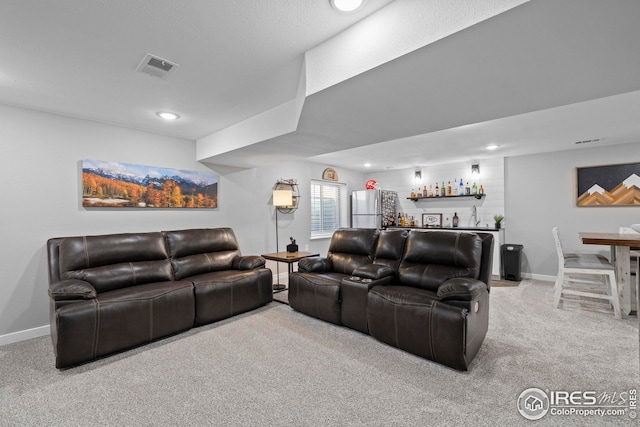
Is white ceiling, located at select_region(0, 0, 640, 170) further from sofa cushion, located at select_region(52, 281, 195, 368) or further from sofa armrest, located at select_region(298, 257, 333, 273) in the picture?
sofa cushion, located at select_region(52, 281, 195, 368)

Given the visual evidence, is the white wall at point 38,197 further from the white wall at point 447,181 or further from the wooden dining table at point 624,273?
the wooden dining table at point 624,273

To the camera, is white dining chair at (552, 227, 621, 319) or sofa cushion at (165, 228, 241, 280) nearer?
white dining chair at (552, 227, 621, 319)

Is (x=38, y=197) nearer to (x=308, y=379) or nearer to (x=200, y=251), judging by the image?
(x=200, y=251)

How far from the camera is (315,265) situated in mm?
3637

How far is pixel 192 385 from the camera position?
208 centimetres

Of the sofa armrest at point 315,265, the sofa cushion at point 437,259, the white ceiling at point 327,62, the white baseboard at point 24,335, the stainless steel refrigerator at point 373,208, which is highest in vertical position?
the white ceiling at point 327,62

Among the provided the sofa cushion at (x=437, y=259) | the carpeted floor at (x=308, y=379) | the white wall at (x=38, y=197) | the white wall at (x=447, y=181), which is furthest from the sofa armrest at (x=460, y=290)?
the white wall at (x=447, y=181)

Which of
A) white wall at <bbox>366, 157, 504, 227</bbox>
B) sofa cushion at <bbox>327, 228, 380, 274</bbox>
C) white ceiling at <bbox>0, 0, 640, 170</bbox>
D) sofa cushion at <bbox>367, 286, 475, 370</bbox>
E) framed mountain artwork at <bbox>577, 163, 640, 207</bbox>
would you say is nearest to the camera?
white ceiling at <bbox>0, 0, 640, 170</bbox>

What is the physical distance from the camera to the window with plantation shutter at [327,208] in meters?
6.31

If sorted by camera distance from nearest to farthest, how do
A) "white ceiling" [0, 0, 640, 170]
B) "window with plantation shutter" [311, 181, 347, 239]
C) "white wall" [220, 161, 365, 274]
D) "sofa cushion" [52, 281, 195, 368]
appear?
"white ceiling" [0, 0, 640, 170]
"sofa cushion" [52, 281, 195, 368]
"white wall" [220, 161, 365, 274]
"window with plantation shutter" [311, 181, 347, 239]

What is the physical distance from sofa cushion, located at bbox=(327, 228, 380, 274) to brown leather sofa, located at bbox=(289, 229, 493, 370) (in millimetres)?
12

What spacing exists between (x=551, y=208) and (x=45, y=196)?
7.39 meters

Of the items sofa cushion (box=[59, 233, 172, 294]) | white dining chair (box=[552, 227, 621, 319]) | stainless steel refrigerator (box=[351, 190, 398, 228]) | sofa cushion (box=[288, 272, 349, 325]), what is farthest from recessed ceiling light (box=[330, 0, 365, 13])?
stainless steel refrigerator (box=[351, 190, 398, 228])

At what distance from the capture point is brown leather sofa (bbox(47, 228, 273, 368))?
2.40 meters
